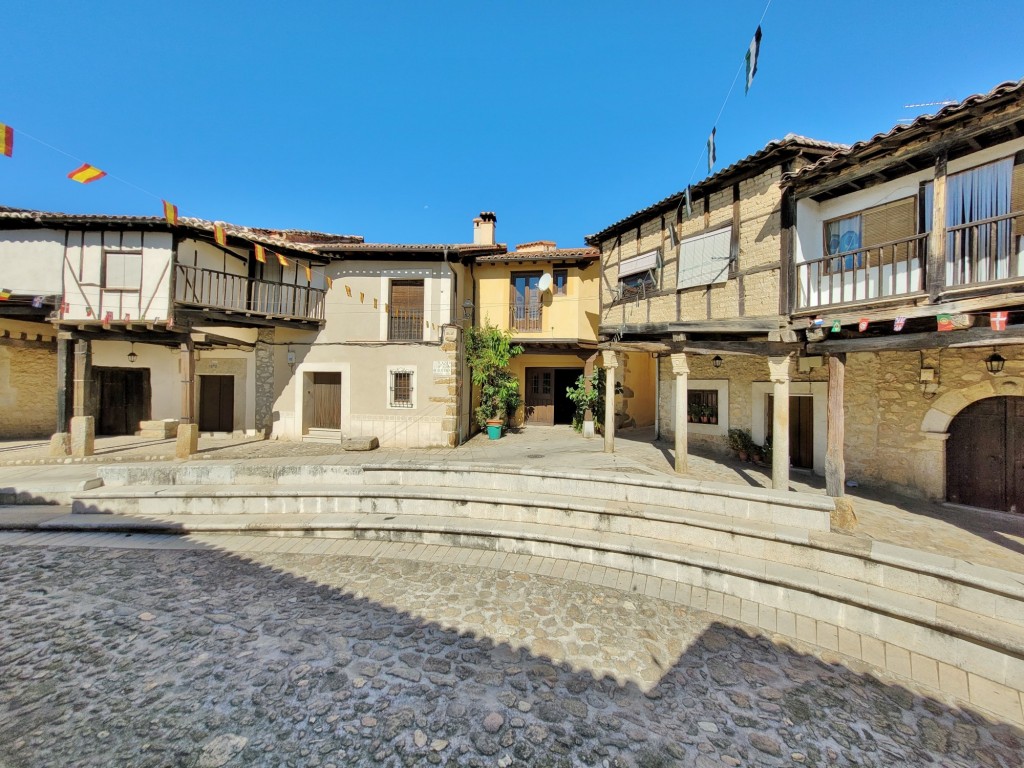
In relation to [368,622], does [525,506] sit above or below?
above

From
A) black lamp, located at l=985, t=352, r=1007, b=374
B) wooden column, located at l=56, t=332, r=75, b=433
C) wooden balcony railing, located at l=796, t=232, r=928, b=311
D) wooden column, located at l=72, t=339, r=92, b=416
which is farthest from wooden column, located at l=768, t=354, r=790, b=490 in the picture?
wooden column, located at l=56, t=332, r=75, b=433

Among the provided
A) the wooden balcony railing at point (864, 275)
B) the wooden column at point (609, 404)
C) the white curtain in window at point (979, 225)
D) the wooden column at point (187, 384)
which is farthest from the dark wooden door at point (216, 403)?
the white curtain in window at point (979, 225)

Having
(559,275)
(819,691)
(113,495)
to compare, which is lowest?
(819,691)

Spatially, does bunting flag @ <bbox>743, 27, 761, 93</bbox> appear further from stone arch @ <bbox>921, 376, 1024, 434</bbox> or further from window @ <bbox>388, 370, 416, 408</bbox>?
window @ <bbox>388, 370, 416, 408</bbox>

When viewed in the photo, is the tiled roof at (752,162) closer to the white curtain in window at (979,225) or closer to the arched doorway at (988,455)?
the white curtain in window at (979,225)

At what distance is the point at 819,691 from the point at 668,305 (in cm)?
762

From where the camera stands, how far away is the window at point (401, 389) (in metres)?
13.0

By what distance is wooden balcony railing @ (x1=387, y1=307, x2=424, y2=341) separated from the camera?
13.3 meters

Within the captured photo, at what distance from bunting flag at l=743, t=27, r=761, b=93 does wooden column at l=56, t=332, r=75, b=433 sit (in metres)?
16.8

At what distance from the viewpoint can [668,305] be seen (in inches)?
378

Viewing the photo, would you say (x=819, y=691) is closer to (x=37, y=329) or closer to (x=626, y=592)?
(x=626, y=592)

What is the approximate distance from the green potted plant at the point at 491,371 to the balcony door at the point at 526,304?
1.07 meters

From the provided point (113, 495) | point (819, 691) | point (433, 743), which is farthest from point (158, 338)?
point (819, 691)

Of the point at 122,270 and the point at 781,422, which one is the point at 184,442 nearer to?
the point at 122,270
